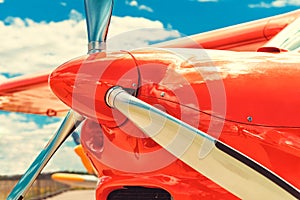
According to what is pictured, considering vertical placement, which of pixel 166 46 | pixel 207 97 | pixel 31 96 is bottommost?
pixel 31 96

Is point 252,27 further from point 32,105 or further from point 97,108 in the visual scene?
point 97,108

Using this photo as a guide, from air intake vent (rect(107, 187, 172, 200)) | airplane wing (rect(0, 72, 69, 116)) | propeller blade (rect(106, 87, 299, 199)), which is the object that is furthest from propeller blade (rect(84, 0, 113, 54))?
airplane wing (rect(0, 72, 69, 116))

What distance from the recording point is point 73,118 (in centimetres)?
394

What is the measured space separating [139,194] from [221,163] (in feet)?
3.51

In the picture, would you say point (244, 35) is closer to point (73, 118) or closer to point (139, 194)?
point (73, 118)

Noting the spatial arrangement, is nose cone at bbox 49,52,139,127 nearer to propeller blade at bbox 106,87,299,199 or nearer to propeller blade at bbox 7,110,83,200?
propeller blade at bbox 106,87,299,199

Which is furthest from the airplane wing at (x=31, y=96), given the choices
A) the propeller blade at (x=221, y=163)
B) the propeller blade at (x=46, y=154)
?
the propeller blade at (x=221, y=163)

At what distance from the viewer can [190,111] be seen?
288cm

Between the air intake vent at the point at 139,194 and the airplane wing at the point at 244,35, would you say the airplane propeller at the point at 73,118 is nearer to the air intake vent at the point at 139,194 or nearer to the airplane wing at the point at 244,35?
the air intake vent at the point at 139,194

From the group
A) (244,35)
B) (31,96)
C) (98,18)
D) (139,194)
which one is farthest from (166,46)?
(139,194)

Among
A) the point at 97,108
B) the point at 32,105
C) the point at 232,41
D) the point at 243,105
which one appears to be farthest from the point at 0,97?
the point at 243,105

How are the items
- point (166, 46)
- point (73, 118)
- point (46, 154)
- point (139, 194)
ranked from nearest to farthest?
point (139, 194) → point (73, 118) → point (46, 154) → point (166, 46)

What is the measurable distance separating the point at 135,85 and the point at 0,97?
17.6 ft

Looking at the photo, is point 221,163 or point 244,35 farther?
point 244,35
